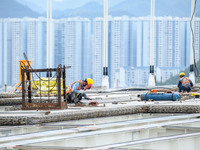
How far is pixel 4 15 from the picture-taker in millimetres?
69312

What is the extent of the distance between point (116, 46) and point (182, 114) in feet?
175

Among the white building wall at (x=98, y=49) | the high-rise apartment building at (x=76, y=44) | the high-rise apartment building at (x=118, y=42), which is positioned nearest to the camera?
the white building wall at (x=98, y=49)

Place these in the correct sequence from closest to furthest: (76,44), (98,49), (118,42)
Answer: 1. (76,44)
2. (118,42)
3. (98,49)

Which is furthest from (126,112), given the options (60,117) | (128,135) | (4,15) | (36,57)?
(4,15)

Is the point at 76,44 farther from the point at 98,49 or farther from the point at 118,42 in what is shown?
the point at 118,42

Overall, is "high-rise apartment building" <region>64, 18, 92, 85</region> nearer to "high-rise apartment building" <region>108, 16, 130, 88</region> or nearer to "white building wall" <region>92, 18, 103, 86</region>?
"white building wall" <region>92, 18, 103, 86</region>

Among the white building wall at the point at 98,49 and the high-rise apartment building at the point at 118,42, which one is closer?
the white building wall at the point at 98,49

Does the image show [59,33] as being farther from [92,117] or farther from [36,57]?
[92,117]

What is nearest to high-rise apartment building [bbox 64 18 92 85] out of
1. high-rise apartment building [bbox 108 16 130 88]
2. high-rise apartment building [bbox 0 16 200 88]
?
high-rise apartment building [bbox 0 16 200 88]

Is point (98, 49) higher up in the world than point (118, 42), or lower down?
lower down

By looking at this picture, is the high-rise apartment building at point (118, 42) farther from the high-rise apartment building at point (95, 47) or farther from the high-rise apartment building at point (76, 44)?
the high-rise apartment building at point (76, 44)

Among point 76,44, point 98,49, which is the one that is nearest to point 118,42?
point 98,49

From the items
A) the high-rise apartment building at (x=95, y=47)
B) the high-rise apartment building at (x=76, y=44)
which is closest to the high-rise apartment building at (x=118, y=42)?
the high-rise apartment building at (x=95, y=47)

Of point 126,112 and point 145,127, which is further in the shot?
point 126,112
